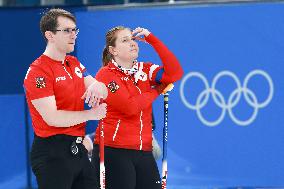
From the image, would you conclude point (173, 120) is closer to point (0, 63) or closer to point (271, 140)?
Answer: point (271, 140)

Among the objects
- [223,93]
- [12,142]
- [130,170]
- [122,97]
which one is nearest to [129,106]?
[122,97]

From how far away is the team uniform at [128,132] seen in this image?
252 inches

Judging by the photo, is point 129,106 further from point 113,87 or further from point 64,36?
point 64,36

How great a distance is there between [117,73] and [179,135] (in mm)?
4086

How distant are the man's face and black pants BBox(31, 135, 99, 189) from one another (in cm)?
70

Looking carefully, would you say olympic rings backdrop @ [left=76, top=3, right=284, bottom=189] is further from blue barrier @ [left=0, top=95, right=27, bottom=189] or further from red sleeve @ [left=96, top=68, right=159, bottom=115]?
red sleeve @ [left=96, top=68, right=159, bottom=115]

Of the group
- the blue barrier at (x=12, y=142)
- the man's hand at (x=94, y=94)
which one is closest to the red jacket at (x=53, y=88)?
the man's hand at (x=94, y=94)

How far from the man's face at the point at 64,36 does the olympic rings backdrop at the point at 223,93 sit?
4.69 metres

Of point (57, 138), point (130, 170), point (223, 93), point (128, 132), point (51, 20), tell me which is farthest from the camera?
point (223, 93)

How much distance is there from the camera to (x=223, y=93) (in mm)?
10305

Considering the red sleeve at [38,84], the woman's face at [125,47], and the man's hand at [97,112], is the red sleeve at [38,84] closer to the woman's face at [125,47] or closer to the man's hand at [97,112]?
the man's hand at [97,112]

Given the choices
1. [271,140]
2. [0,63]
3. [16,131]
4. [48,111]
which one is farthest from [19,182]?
[48,111]

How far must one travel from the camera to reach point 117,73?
659cm

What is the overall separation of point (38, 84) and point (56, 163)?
0.62 meters
